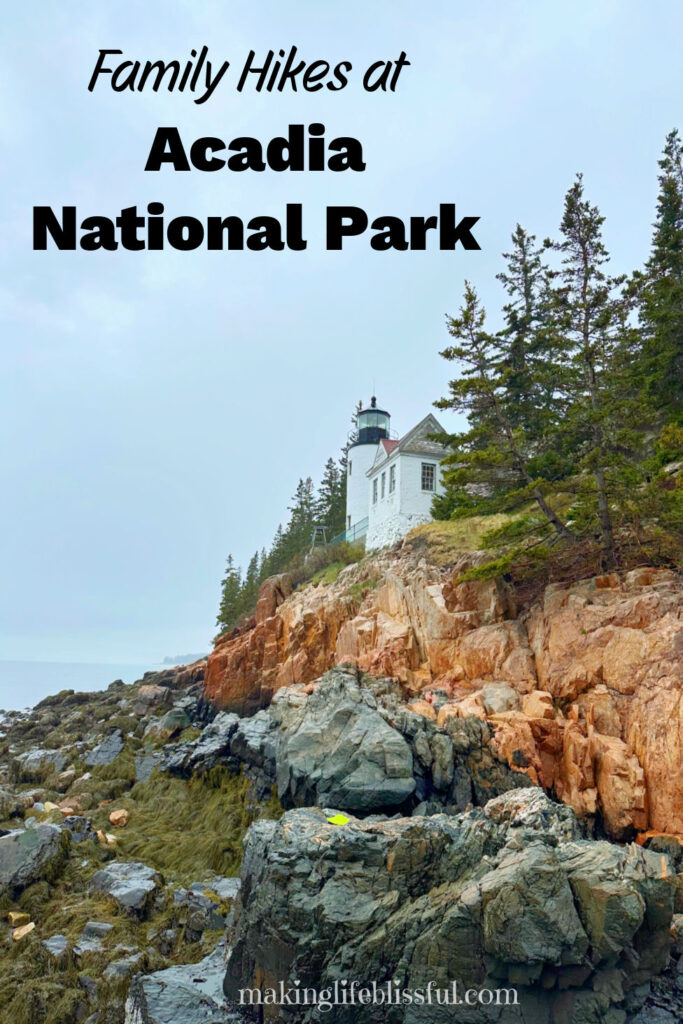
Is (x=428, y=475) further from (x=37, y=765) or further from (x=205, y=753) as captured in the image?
(x=37, y=765)

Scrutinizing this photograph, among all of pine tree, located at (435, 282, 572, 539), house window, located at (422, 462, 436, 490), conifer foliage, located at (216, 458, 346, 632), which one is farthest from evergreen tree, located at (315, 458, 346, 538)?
pine tree, located at (435, 282, 572, 539)

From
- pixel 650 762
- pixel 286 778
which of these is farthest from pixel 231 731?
pixel 650 762

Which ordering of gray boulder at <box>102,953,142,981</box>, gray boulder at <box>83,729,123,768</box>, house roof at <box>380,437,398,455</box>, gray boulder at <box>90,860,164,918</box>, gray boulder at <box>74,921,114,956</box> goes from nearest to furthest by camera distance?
1. gray boulder at <box>102,953,142,981</box>
2. gray boulder at <box>74,921,114,956</box>
3. gray boulder at <box>90,860,164,918</box>
4. gray boulder at <box>83,729,123,768</box>
5. house roof at <box>380,437,398,455</box>

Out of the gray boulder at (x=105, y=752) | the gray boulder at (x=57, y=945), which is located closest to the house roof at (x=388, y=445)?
the gray boulder at (x=105, y=752)

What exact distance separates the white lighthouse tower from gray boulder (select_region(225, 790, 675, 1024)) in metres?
30.6

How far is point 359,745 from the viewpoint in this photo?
1360 centimetres

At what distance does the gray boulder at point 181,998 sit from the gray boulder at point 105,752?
1636 centimetres

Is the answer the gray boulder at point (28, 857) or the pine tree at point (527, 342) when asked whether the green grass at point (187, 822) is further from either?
the pine tree at point (527, 342)

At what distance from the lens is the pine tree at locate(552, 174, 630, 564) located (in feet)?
54.9

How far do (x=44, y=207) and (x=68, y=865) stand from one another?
14718 mm

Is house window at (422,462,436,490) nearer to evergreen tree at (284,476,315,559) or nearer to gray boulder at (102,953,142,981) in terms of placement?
evergreen tree at (284,476,315,559)

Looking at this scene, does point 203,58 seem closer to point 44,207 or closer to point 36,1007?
point 44,207

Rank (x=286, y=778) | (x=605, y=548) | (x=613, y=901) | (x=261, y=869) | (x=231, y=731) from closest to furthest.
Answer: (x=613, y=901) < (x=261, y=869) < (x=286, y=778) < (x=605, y=548) < (x=231, y=731)

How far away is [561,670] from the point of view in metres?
14.6
